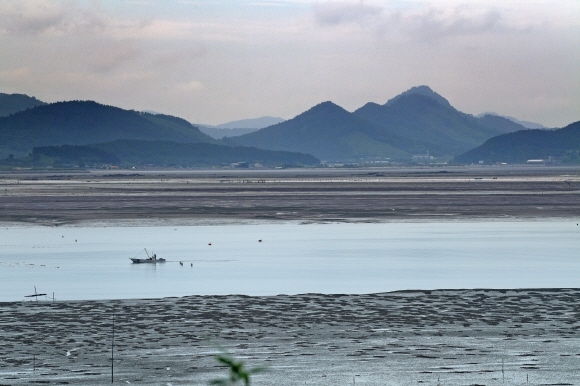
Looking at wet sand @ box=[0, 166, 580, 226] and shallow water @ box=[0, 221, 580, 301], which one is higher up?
wet sand @ box=[0, 166, 580, 226]

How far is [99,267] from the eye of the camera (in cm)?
3891

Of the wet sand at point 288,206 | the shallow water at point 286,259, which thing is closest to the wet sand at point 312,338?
the shallow water at point 286,259

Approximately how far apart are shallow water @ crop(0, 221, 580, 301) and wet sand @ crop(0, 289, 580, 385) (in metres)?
3.29

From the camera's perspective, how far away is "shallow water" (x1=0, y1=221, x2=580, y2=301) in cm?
3247

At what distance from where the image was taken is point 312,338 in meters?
22.5

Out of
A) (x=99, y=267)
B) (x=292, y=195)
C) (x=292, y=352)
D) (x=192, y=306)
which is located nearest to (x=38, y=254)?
(x=99, y=267)

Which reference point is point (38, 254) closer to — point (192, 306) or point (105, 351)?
point (192, 306)

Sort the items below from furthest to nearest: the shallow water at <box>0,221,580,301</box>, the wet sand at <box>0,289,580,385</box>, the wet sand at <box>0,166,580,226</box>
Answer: the wet sand at <box>0,166,580,226</box>, the shallow water at <box>0,221,580,301</box>, the wet sand at <box>0,289,580,385</box>

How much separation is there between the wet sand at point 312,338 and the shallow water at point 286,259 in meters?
3.29

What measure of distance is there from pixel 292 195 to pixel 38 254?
2248 inches

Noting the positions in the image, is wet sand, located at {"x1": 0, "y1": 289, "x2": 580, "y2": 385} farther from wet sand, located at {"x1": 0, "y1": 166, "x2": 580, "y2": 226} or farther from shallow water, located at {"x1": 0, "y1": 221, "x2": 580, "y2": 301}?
wet sand, located at {"x1": 0, "y1": 166, "x2": 580, "y2": 226}

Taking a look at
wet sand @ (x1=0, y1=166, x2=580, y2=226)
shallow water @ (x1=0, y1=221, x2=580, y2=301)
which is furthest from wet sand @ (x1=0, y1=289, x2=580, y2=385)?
wet sand @ (x1=0, y1=166, x2=580, y2=226)

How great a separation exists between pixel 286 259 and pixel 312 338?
1882 cm

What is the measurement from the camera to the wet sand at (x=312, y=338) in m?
18.6
